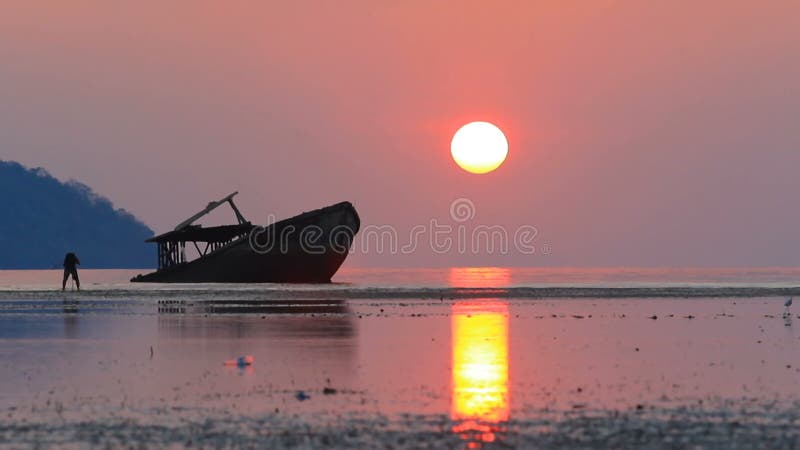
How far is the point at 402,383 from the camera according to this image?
2241 cm

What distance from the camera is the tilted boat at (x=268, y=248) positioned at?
95750mm

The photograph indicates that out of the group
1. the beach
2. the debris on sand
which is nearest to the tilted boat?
the beach

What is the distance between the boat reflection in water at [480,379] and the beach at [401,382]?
0.05 m

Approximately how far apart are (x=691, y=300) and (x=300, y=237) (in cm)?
4240

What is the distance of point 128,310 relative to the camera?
50688 millimetres

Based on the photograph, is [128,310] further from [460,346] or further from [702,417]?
[702,417]

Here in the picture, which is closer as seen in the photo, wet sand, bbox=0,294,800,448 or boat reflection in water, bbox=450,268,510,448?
wet sand, bbox=0,294,800,448

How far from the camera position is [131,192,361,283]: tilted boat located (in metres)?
95.8

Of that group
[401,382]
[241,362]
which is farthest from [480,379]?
[241,362]

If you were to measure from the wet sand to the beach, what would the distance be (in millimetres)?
49

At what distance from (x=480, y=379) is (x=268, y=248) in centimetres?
7423

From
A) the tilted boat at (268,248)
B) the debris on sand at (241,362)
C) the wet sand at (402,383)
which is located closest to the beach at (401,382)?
the wet sand at (402,383)

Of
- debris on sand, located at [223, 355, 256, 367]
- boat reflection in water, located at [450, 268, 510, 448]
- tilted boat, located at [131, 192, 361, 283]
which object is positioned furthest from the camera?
tilted boat, located at [131, 192, 361, 283]

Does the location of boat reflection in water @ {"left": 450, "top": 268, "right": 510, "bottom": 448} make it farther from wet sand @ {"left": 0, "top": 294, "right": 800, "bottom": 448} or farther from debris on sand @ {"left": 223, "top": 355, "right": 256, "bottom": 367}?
debris on sand @ {"left": 223, "top": 355, "right": 256, "bottom": 367}
